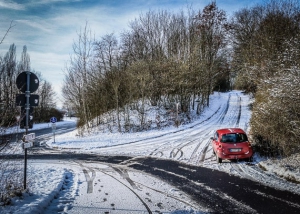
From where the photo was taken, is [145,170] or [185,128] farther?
[185,128]

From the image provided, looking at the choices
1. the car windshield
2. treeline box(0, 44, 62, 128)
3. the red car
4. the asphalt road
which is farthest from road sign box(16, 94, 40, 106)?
the car windshield

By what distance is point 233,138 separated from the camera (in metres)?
13.0

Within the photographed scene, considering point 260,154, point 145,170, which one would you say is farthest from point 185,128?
point 145,170

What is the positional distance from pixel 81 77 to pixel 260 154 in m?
24.2

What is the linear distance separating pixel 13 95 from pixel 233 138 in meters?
10.8

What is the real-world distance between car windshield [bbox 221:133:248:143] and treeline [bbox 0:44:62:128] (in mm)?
9787

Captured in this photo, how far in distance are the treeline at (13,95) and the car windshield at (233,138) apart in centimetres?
979

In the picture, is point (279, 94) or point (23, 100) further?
point (279, 94)

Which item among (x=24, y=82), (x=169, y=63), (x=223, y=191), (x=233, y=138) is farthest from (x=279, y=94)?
(x=169, y=63)

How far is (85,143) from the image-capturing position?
24.5m

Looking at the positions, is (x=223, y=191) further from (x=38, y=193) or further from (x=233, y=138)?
(x=38, y=193)

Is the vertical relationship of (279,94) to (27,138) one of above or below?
above

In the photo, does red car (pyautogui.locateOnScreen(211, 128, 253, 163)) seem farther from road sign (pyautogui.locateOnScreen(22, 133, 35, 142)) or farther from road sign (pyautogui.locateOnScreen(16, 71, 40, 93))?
road sign (pyautogui.locateOnScreen(16, 71, 40, 93))

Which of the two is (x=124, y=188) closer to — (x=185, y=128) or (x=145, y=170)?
(x=145, y=170)
